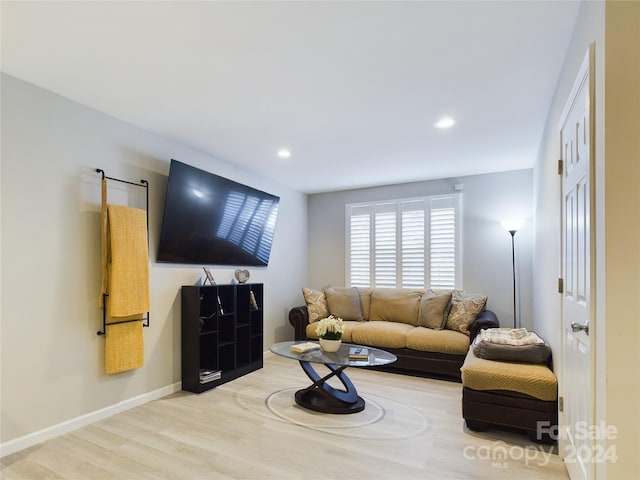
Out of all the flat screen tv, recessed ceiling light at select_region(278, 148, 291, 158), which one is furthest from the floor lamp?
the flat screen tv

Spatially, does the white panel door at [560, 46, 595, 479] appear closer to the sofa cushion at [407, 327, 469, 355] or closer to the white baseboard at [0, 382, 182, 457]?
the sofa cushion at [407, 327, 469, 355]

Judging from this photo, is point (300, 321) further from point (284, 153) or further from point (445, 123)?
point (445, 123)

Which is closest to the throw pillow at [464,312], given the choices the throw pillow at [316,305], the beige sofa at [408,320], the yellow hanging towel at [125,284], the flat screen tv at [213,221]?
the beige sofa at [408,320]

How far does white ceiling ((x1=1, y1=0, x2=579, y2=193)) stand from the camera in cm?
190

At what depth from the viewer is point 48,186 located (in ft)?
8.91

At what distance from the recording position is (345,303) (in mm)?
5254

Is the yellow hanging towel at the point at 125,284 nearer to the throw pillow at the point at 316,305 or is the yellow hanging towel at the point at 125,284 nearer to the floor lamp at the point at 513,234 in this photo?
the throw pillow at the point at 316,305

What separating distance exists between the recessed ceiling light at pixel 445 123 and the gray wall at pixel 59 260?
272 cm

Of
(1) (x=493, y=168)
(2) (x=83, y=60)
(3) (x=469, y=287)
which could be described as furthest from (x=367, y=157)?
(2) (x=83, y=60)

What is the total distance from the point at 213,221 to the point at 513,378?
3.18 metres

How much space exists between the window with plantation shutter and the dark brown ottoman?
248 cm

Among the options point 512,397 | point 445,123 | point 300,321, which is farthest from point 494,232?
point 300,321

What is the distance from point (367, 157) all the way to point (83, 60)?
9.47 feet

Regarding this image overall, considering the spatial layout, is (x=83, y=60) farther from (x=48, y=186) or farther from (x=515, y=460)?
(x=515, y=460)
